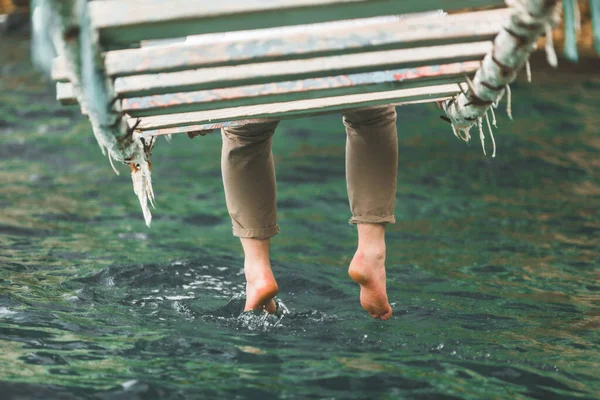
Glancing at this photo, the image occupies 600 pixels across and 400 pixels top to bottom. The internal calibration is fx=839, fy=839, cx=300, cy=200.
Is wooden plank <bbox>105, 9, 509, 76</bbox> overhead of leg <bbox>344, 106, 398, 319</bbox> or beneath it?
overhead

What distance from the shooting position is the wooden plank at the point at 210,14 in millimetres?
1929

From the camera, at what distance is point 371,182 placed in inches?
115

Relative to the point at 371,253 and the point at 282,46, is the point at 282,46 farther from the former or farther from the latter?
the point at 371,253

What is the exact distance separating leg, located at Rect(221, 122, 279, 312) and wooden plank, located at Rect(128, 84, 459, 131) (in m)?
0.32

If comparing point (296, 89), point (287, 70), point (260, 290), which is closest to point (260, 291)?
point (260, 290)

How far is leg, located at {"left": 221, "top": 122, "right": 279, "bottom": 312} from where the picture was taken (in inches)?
116

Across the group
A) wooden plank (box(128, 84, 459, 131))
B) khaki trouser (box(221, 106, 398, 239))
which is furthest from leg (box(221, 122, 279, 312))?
wooden plank (box(128, 84, 459, 131))

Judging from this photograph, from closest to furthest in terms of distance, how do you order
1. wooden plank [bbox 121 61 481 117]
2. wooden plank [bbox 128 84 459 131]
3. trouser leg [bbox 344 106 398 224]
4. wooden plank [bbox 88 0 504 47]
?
wooden plank [bbox 88 0 504 47] → wooden plank [bbox 121 61 481 117] → wooden plank [bbox 128 84 459 131] → trouser leg [bbox 344 106 398 224]

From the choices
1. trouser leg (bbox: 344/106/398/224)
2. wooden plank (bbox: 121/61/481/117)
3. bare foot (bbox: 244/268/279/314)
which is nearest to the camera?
wooden plank (bbox: 121/61/481/117)

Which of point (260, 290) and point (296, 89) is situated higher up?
point (296, 89)

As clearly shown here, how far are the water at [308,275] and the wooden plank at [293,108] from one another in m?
0.76

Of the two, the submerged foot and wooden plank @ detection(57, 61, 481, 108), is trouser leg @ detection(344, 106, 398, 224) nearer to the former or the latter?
the submerged foot

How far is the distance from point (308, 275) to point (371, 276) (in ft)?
4.11

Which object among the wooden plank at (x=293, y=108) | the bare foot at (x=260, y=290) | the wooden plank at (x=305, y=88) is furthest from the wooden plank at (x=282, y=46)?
the bare foot at (x=260, y=290)
